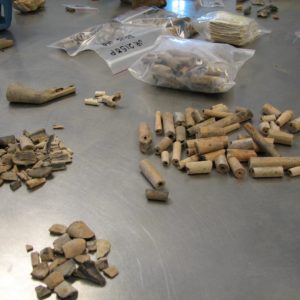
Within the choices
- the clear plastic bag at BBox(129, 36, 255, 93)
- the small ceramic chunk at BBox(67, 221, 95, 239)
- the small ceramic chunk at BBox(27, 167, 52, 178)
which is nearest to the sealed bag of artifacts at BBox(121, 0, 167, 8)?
the clear plastic bag at BBox(129, 36, 255, 93)

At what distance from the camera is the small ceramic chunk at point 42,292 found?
53 centimetres

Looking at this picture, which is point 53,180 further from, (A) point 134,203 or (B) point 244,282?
(B) point 244,282

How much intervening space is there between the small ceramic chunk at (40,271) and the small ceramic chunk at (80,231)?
0.06m

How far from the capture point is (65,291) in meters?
0.53

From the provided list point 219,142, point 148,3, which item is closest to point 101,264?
point 219,142

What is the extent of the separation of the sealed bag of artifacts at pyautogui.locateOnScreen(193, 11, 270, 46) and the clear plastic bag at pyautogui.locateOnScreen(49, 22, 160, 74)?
0.16 meters

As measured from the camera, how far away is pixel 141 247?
0.60m

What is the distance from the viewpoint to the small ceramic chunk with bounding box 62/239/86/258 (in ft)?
1.91

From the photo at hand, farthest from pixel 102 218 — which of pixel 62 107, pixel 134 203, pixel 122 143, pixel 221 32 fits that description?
pixel 221 32

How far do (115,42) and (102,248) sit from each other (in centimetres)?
80

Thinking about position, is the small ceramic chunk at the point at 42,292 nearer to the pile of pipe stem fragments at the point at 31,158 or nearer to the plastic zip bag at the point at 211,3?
the pile of pipe stem fragments at the point at 31,158

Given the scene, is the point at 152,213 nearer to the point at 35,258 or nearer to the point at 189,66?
the point at 35,258

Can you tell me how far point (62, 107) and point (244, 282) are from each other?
61 cm

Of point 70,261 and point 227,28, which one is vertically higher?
point 227,28
